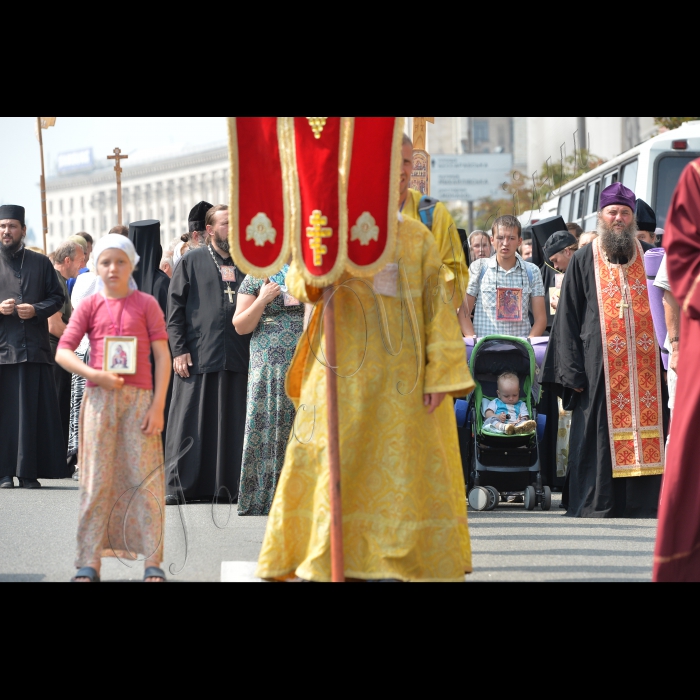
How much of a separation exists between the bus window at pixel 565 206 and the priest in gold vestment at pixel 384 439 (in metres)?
13.7

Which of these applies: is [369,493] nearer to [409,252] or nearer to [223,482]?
[409,252]

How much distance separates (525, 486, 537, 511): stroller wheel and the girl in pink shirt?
4.06 m

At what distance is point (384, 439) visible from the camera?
496 cm

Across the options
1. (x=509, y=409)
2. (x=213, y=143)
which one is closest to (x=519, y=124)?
(x=213, y=143)

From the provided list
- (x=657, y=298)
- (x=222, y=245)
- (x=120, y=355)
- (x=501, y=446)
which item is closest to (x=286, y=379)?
(x=120, y=355)

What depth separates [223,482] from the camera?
8.62 metres

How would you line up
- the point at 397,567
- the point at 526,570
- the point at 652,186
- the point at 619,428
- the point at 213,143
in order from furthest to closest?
the point at 213,143 → the point at 652,186 → the point at 619,428 → the point at 526,570 → the point at 397,567

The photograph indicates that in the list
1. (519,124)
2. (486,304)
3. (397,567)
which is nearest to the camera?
(397,567)

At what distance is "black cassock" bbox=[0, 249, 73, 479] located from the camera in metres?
9.95

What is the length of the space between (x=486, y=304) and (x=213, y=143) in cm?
10968

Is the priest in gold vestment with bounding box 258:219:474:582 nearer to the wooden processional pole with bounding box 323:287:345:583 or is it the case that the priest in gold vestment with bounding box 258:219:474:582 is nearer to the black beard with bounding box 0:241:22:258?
the wooden processional pole with bounding box 323:287:345:583

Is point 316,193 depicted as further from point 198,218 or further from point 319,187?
point 198,218

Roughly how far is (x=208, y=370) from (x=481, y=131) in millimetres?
89011

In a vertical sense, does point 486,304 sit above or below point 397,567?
above
